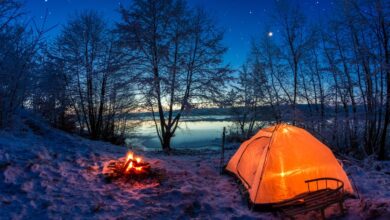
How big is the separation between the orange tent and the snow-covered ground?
1.47 ft

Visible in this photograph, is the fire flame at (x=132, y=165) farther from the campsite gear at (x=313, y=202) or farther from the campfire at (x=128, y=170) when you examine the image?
the campsite gear at (x=313, y=202)

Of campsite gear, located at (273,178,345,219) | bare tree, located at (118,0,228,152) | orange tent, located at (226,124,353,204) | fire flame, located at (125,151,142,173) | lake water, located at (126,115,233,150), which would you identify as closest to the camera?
campsite gear, located at (273,178,345,219)

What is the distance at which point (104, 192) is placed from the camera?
5.69 meters

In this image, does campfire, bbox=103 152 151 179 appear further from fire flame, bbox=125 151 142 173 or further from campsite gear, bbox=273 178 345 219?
campsite gear, bbox=273 178 345 219

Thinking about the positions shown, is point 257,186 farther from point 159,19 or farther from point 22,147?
point 159,19

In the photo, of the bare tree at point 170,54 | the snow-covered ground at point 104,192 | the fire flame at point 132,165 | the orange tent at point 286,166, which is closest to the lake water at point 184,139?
the bare tree at point 170,54

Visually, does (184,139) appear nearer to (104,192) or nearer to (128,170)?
(128,170)

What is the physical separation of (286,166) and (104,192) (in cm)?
401

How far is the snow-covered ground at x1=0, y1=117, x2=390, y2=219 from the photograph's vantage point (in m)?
4.65

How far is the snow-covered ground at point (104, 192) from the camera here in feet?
15.3

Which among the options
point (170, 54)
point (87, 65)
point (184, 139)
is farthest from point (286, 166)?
point (184, 139)

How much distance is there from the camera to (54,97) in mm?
15047

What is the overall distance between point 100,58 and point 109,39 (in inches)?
52.8

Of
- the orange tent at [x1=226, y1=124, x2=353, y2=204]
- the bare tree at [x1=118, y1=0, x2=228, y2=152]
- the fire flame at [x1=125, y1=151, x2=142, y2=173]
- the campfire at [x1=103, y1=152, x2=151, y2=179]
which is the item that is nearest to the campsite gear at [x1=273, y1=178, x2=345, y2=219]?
the orange tent at [x1=226, y1=124, x2=353, y2=204]
